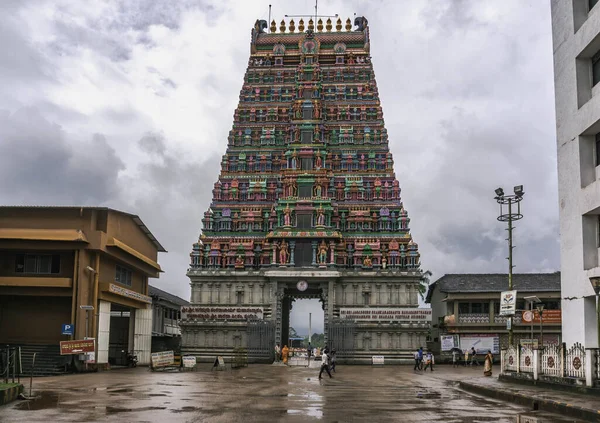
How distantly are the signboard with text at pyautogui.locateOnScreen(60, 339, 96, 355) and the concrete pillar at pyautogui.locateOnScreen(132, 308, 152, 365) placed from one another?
15.7 m

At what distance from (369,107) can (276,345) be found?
2568 cm

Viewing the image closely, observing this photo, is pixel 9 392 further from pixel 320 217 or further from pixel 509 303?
pixel 320 217

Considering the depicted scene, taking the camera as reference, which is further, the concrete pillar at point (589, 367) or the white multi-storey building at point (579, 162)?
the white multi-storey building at point (579, 162)

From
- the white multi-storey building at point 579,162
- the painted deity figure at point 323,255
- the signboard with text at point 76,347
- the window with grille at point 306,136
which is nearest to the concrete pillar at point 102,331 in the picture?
the signboard with text at point 76,347

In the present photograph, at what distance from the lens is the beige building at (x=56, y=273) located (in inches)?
1701

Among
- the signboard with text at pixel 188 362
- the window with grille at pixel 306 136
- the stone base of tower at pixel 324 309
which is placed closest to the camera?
the signboard with text at pixel 188 362

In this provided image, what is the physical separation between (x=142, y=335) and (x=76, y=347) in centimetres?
1700

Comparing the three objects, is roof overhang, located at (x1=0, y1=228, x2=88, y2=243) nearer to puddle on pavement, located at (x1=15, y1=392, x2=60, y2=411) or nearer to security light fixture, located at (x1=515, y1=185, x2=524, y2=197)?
puddle on pavement, located at (x1=15, y1=392, x2=60, y2=411)

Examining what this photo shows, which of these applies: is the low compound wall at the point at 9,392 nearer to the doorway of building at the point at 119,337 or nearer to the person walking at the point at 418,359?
the doorway of building at the point at 119,337

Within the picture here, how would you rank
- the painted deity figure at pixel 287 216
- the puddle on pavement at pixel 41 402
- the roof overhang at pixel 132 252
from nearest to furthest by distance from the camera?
the puddle on pavement at pixel 41 402 → the roof overhang at pixel 132 252 → the painted deity figure at pixel 287 216

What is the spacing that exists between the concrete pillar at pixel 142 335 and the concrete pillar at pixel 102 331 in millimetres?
8458

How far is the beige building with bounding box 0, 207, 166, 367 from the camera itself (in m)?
43.2

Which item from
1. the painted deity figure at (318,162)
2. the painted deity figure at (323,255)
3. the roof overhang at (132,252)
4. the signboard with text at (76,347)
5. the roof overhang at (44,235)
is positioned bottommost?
the signboard with text at (76,347)

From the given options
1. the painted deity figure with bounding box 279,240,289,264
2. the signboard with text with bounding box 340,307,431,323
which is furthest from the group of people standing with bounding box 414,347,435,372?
the painted deity figure with bounding box 279,240,289,264
